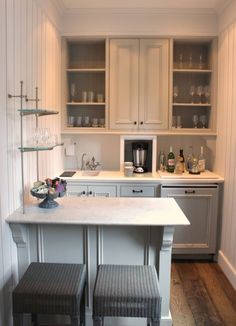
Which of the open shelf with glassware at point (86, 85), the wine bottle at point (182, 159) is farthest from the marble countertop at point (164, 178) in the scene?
the open shelf with glassware at point (86, 85)

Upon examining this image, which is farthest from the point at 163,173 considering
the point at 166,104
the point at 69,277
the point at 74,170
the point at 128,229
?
the point at 69,277

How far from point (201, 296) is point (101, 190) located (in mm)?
1383

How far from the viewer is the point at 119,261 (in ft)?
7.23

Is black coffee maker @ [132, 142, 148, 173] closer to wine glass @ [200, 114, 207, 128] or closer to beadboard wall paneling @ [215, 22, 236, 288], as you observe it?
wine glass @ [200, 114, 207, 128]

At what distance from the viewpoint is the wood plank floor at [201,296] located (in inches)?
96.2

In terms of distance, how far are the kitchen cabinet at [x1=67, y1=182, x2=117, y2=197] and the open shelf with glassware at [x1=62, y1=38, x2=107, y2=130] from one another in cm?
77

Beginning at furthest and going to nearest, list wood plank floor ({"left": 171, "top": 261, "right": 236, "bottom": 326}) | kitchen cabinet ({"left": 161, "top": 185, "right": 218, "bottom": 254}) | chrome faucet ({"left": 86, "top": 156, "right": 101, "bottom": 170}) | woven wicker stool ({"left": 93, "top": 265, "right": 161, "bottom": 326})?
chrome faucet ({"left": 86, "top": 156, "right": 101, "bottom": 170}) < kitchen cabinet ({"left": 161, "top": 185, "right": 218, "bottom": 254}) < wood plank floor ({"left": 171, "top": 261, "right": 236, "bottom": 326}) < woven wicker stool ({"left": 93, "top": 265, "right": 161, "bottom": 326})

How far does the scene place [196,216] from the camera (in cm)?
341

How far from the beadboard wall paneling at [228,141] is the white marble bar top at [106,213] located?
3.14 feet

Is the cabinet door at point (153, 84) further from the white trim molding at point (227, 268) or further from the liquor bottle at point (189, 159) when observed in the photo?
the white trim molding at point (227, 268)

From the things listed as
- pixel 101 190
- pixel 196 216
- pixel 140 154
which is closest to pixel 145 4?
pixel 140 154

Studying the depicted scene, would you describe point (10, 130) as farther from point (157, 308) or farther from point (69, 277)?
point (157, 308)

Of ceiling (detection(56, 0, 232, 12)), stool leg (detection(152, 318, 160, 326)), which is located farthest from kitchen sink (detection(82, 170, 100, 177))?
stool leg (detection(152, 318, 160, 326))

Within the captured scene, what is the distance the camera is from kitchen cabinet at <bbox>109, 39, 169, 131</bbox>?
3549 mm
